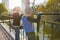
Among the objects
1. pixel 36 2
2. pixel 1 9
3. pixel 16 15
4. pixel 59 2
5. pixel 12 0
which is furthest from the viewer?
pixel 36 2

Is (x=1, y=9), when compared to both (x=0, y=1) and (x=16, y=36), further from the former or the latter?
(x=16, y=36)

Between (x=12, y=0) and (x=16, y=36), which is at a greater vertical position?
(x=12, y=0)

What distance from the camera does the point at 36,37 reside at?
214 centimetres

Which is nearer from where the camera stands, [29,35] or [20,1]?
[29,35]

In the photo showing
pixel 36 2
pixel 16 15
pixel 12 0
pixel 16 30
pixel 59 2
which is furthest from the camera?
pixel 36 2

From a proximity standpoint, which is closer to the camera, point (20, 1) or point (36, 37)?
point (36, 37)

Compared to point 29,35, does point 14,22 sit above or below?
above

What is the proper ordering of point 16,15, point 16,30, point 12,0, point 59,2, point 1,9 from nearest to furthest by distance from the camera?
point 16,30 → point 16,15 → point 1,9 → point 12,0 → point 59,2

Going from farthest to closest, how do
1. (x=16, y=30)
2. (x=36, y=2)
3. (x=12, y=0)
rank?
(x=36, y=2), (x=12, y=0), (x=16, y=30)

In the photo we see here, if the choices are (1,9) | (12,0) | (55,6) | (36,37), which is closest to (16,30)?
(36,37)

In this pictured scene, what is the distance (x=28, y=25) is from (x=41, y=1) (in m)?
1.97

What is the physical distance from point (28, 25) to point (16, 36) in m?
0.22

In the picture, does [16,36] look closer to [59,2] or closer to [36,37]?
[36,37]

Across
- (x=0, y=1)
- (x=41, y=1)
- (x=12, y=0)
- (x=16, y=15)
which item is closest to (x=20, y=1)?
(x=12, y=0)
